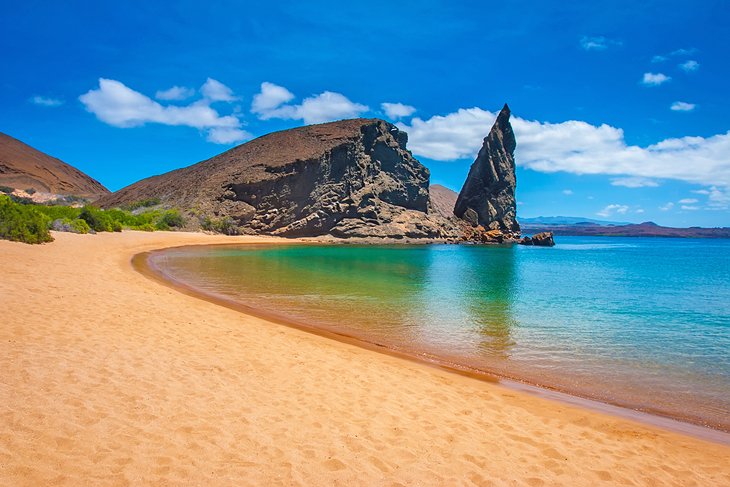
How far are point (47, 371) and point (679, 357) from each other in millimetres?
12619

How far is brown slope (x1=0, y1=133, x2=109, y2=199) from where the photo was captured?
97.6 metres

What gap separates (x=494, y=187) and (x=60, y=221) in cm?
8085

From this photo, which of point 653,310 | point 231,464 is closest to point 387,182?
point 653,310

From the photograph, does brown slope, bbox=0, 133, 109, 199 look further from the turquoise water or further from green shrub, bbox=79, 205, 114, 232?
the turquoise water

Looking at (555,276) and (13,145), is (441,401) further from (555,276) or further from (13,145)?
(13,145)

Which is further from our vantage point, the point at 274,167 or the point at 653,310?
the point at 274,167

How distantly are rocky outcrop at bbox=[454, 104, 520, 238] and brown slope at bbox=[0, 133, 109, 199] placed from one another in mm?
90264

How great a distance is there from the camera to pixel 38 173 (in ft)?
360

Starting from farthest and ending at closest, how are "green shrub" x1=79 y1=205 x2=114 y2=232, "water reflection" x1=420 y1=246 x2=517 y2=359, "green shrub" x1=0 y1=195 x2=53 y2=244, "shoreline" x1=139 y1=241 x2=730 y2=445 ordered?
"green shrub" x1=79 y1=205 x2=114 y2=232 < "green shrub" x1=0 y1=195 x2=53 y2=244 < "water reflection" x1=420 y1=246 x2=517 y2=359 < "shoreline" x1=139 y1=241 x2=730 y2=445

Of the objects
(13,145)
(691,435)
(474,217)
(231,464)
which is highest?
(13,145)

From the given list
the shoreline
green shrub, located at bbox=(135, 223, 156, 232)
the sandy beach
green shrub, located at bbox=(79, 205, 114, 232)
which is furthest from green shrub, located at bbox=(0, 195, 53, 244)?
green shrub, located at bbox=(135, 223, 156, 232)

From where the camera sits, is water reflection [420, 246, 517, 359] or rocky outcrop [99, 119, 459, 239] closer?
water reflection [420, 246, 517, 359]

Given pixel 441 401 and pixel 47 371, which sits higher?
pixel 47 371

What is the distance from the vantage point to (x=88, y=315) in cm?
927
